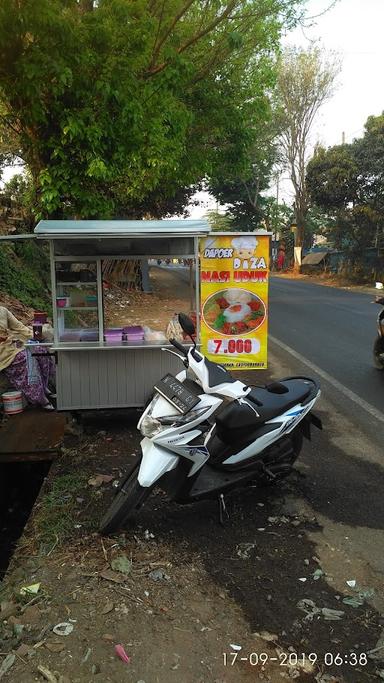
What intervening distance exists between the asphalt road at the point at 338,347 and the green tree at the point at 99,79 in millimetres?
4035

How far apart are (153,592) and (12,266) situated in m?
9.68

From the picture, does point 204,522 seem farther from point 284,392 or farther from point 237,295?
point 237,295

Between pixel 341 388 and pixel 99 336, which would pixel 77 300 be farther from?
pixel 341 388

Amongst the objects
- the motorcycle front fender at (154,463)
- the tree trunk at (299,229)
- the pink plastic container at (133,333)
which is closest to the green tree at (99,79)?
the pink plastic container at (133,333)

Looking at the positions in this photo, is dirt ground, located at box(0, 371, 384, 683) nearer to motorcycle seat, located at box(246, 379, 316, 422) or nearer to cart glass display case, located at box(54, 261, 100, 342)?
motorcycle seat, located at box(246, 379, 316, 422)

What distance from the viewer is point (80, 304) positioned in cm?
549

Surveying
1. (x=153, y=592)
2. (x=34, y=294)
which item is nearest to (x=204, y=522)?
(x=153, y=592)

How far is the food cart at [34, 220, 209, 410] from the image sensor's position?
5.27 meters

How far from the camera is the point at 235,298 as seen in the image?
19.7ft

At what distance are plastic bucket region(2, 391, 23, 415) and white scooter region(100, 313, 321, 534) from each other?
276 centimetres

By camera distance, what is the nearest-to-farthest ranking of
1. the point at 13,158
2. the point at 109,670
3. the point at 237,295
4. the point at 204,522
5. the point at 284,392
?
the point at 109,670
the point at 204,522
the point at 284,392
the point at 237,295
the point at 13,158

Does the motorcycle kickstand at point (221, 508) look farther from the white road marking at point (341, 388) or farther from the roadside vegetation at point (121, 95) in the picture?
the roadside vegetation at point (121, 95)

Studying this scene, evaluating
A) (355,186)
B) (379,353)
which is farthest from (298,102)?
(379,353)

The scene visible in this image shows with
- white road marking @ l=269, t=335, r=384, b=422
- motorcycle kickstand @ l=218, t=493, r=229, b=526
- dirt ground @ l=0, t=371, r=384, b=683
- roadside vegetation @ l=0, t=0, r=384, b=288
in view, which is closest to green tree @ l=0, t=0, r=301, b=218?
roadside vegetation @ l=0, t=0, r=384, b=288
